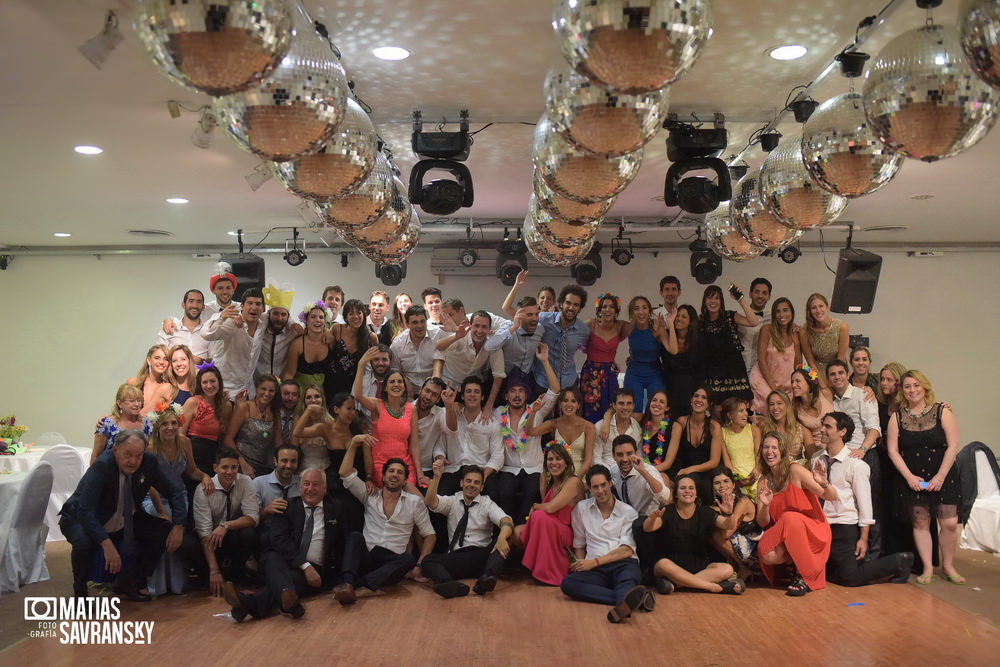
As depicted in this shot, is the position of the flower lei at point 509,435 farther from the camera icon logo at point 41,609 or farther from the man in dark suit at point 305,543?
the camera icon logo at point 41,609

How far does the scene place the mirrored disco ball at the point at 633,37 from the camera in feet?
5.89

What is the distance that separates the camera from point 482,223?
9.52 metres

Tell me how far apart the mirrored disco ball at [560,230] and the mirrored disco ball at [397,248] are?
705 mm

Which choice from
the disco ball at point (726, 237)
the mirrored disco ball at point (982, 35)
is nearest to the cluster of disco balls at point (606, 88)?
the mirrored disco ball at point (982, 35)

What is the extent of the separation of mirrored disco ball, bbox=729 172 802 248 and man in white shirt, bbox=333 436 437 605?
262cm

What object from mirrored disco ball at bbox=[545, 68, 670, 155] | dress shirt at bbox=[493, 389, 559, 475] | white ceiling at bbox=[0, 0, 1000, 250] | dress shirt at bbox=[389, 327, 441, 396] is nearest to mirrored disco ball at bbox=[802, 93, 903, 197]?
mirrored disco ball at bbox=[545, 68, 670, 155]

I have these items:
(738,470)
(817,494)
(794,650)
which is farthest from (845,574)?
(794,650)

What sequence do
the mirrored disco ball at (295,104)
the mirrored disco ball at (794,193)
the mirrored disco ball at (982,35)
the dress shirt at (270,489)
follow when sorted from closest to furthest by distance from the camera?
the mirrored disco ball at (982,35), the mirrored disco ball at (295,104), the mirrored disco ball at (794,193), the dress shirt at (270,489)

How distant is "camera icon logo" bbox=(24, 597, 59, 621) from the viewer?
4738 millimetres

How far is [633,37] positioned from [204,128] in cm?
359

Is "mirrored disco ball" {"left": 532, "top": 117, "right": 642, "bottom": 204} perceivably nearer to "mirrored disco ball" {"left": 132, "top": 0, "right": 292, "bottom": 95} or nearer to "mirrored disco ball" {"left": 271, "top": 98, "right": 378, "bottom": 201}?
"mirrored disco ball" {"left": 271, "top": 98, "right": 378, "bottom": 201}

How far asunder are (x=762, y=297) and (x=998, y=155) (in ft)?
6.05

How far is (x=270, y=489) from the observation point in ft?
18.2

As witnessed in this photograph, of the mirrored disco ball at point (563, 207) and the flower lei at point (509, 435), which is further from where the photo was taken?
the flower lei at point (509, 435)
